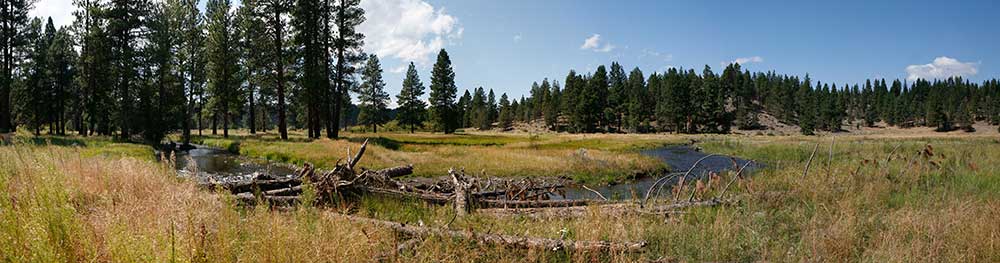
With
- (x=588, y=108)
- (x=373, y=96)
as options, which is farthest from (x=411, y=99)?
(x=588, y=108)

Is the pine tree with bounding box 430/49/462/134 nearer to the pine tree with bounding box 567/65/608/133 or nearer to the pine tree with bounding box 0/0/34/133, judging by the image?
the pine tree with bounding box 567/65/608/133

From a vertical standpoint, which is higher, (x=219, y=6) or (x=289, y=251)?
(x=219, y=6)

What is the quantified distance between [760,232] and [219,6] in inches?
1799

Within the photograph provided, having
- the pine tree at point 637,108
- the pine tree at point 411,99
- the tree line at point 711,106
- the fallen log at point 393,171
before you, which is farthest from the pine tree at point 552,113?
the fallen log at point 393,171

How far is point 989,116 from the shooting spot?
117875 mm

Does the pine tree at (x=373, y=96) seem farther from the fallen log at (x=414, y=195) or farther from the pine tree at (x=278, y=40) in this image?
the fallen log at (x=414, y=195)

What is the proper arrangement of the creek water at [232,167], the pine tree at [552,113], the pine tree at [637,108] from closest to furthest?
the creek water at [232,167], the pine tree at [637,108], the pine tree at [552,113]

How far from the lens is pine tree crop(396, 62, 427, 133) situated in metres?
78.8

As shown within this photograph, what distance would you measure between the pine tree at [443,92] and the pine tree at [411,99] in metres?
6.90

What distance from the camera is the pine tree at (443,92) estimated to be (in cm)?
7212

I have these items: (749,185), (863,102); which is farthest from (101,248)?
(863,102)

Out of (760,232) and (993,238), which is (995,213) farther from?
(760,232)

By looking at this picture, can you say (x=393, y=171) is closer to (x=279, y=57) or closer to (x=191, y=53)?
(x=279, y=57)

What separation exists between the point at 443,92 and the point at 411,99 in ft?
30.2
